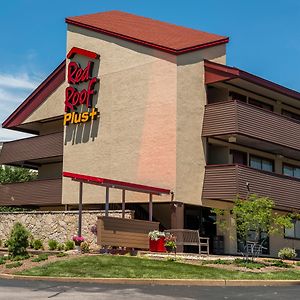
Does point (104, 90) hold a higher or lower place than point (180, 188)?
higher

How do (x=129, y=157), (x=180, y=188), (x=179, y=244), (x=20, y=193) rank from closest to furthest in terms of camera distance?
(x=179, y=244) → (x=180, y=188) → (x=129, y=157) → (x=20, y=193)

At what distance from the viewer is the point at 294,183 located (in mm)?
33125

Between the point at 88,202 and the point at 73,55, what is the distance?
29.3 feet

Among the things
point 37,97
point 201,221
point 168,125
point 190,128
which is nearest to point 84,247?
point 168,125

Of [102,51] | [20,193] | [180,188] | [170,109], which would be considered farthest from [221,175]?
[20,193]

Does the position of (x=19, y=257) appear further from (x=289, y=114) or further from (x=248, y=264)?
(x=289, y=114)

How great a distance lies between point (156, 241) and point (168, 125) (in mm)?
6241

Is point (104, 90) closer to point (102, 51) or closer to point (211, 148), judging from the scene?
point (102, 51)

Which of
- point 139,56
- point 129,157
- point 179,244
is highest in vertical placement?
point 139,56

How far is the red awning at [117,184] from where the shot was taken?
24683mm

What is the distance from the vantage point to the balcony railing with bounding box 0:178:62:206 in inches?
1416

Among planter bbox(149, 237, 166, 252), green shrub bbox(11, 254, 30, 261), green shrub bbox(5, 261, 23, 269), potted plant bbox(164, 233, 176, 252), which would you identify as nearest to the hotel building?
potted plant bbox(164, 233, 176, 252)

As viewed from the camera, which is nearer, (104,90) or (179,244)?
(179,244)

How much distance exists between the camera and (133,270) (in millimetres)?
19234
